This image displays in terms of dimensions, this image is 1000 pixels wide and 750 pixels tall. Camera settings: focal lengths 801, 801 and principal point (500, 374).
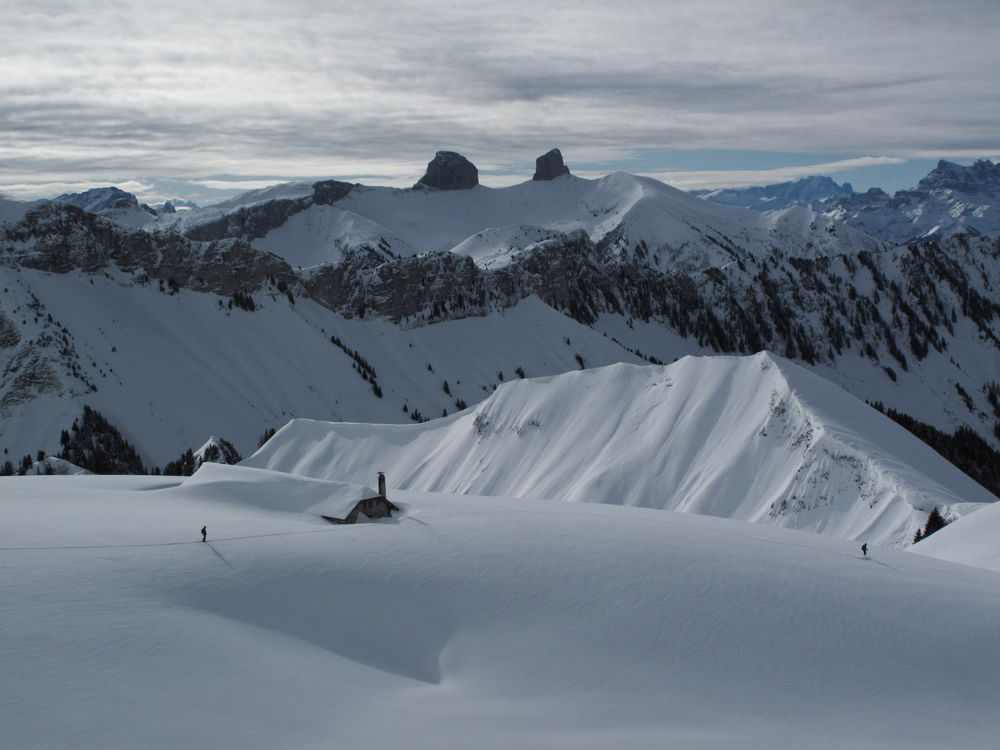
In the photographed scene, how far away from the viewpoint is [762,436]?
80.6m

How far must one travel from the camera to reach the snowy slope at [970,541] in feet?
158

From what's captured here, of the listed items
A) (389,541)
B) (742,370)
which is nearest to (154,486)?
(389,541)

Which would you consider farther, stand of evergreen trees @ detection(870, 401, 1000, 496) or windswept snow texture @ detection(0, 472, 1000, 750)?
stand of evergreen trees @ detection(870, 401, 1000, 496)

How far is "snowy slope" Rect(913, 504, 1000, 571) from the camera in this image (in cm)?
4809

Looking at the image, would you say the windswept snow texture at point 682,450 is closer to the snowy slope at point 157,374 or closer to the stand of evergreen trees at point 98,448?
the stand of evergreen trees at point 98,448

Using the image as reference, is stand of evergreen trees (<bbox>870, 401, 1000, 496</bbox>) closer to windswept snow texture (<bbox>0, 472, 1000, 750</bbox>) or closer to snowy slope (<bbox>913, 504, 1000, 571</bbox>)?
snowy slope (<bbox>913, 504, 1000, 571</bbox>)

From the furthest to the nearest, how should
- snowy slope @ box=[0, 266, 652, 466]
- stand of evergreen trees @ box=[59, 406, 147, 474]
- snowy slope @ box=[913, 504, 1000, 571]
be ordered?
snowy slope @ box=[0, 266, 652, 466]
stand of evergreen trees @ box=[59, 406, 147, 474]
snowy slope @ box=[913, 504, 1000, 571]

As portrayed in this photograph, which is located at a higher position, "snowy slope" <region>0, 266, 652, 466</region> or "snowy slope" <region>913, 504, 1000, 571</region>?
"snowy slope" <region>913, 504, 1000, 571</region>

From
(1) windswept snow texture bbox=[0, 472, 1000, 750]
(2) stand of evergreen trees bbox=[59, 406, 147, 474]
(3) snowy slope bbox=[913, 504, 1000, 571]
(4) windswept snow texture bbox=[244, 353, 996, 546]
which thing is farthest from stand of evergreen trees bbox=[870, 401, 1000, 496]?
(1) windswept snow texture bbox=[0, 472, 1000, 750]

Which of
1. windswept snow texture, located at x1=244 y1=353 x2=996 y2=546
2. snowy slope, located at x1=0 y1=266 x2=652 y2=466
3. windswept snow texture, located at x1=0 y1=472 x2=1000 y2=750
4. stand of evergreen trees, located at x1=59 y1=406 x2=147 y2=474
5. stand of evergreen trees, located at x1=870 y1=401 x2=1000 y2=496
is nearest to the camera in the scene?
windswept snow texture, located at x1=0 y1=472 x2=1000 y2=750

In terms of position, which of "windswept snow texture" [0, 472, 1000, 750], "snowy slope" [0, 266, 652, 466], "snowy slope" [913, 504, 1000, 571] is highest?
"windswept snow texture" [0, 472, 1000, 750]

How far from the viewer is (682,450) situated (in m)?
85.3

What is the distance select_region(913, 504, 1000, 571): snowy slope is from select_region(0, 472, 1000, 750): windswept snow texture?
12.9 m

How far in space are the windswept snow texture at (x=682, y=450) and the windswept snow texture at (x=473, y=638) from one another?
107 ft
